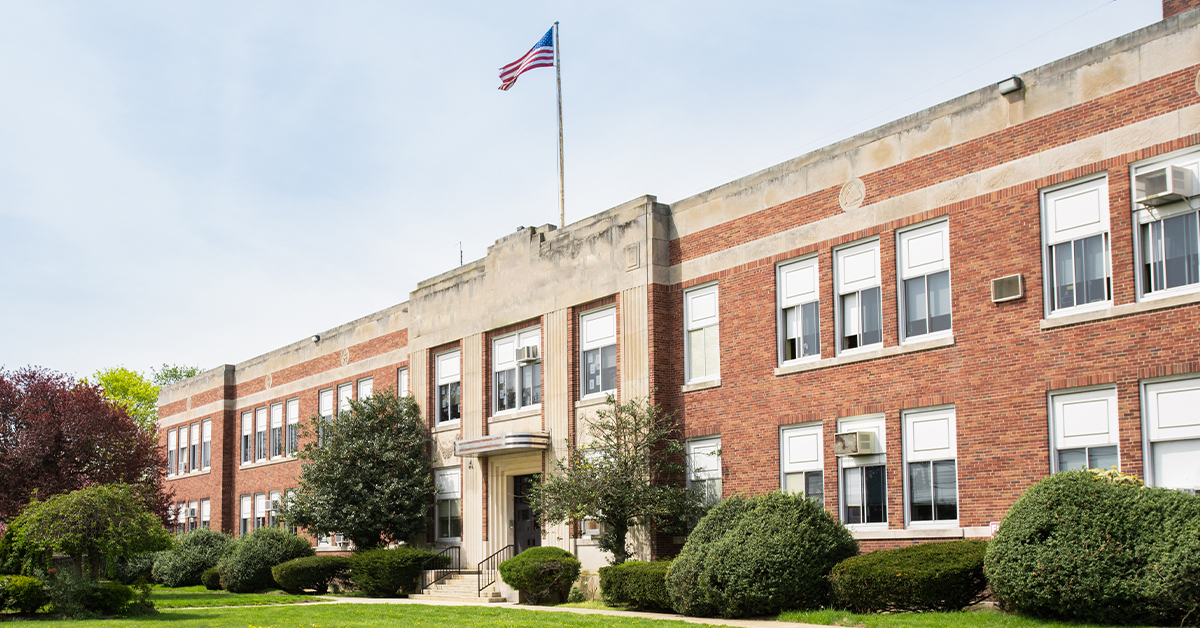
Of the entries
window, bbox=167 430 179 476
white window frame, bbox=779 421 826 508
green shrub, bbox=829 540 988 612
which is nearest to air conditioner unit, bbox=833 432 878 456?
white window frame, bbox=779 421 826 508

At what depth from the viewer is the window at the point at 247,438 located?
47.3m

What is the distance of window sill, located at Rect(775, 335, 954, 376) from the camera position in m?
21.0

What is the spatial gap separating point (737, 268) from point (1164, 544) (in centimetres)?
1159

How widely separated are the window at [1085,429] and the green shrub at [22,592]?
63.0 feet

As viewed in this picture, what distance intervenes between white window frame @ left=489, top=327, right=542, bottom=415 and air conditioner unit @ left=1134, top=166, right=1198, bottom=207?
16.2 metres

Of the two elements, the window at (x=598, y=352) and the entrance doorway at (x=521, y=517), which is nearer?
the window at (x=598, y=352)

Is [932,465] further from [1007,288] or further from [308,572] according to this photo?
[308,572]

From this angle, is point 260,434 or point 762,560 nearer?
point 762,560

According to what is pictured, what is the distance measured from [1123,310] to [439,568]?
66.4 ft

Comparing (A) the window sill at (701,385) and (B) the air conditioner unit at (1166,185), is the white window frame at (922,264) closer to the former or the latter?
(B) the air conditioner unit at (1166,185)

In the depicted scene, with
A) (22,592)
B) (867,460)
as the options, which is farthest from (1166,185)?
(22,592)

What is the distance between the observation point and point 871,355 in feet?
72.3

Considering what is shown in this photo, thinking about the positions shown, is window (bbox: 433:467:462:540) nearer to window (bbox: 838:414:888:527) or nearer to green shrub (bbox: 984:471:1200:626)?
window (bbox: 838:414:888:527)

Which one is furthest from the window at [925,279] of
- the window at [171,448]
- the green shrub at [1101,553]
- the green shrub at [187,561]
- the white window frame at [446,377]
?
the window at [171,448]
